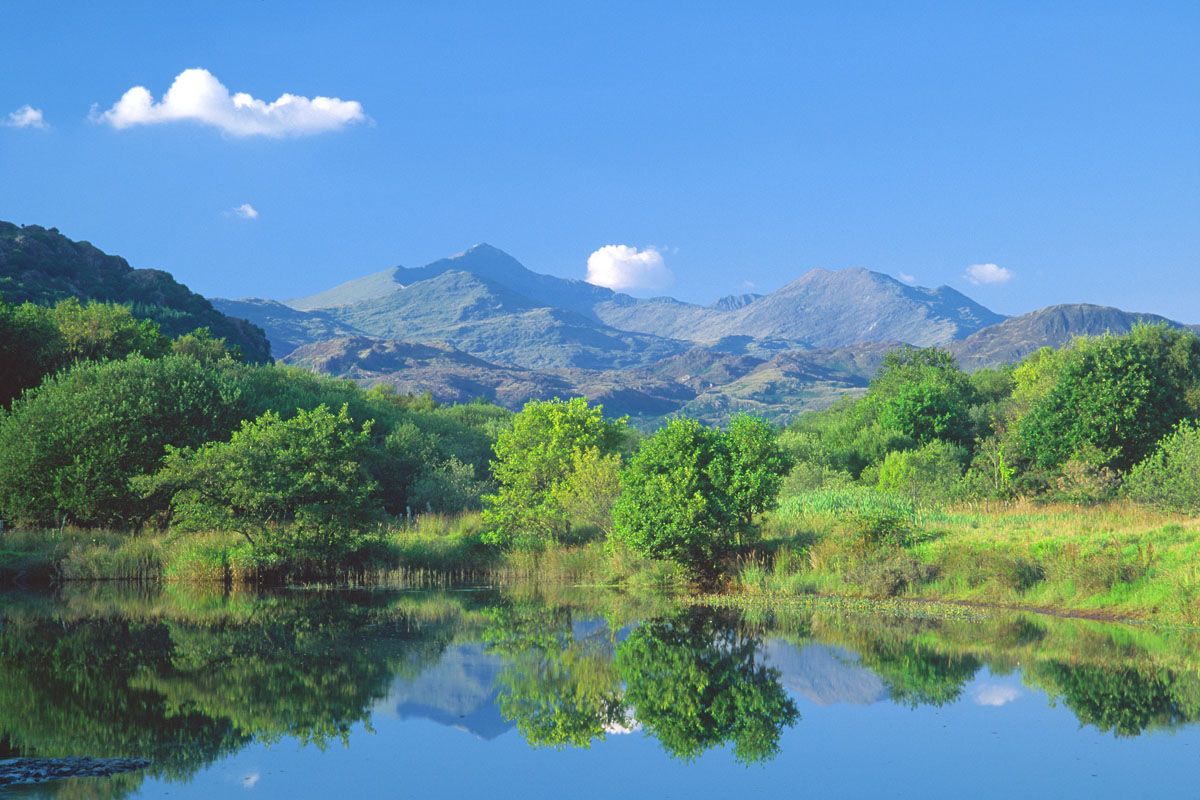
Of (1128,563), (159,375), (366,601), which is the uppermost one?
(159,375)

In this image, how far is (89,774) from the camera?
1016 centimetres

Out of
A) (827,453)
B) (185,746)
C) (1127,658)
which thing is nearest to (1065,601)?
(1127,658)

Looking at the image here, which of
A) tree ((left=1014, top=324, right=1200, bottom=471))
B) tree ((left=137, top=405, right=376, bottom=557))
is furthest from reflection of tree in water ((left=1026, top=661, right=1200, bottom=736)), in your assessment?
tree ((left=1014, top=324, right=1200, bottom=471))

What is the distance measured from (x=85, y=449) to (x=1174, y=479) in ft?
115

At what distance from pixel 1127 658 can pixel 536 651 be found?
10.4m

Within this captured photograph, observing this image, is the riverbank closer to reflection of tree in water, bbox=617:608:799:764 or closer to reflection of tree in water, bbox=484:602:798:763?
reflection of tree in water, bbox=484:602:798:763

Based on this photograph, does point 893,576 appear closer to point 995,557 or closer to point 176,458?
point 995,557

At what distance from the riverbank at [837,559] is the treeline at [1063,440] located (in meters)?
3.27

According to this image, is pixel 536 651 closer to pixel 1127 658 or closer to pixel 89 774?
pixel 89 774

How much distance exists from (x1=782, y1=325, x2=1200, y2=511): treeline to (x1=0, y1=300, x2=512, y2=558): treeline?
63.3ft

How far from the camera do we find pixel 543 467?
3369cm

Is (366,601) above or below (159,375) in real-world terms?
below

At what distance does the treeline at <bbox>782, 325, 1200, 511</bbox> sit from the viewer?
32812 millimetres

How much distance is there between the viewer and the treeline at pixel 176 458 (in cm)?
2931
